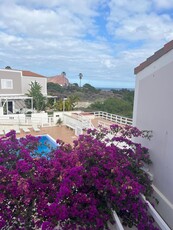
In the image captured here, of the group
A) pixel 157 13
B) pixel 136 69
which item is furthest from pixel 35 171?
pixel 157 13

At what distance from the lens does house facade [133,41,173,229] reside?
5559mm

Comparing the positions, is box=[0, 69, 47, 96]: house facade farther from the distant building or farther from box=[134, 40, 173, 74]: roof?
the distant building

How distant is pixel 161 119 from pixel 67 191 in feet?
11.8

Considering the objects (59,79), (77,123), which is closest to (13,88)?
(77,123)

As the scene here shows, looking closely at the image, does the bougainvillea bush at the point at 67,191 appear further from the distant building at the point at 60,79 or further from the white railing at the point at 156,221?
the distant building at the point at 60,79

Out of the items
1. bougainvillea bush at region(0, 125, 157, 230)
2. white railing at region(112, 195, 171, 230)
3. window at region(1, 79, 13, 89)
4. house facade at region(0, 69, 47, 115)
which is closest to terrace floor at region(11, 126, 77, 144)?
house facade at region(0, 69, 47, 115)

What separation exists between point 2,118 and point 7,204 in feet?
63.9

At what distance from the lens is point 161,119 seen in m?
6.02

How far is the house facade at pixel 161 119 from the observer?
5.56 m

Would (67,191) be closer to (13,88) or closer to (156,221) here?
(156,221)

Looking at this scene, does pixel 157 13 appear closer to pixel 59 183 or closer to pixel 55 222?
pixel 59 183

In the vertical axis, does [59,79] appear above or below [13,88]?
above

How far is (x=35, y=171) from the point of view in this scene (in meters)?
4.78

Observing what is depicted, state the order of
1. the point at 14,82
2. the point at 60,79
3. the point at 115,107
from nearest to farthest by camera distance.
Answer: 1. the point at 14,82
2. the point at 115,107
3. the point at 60,79
